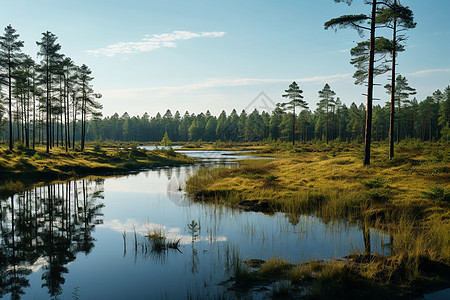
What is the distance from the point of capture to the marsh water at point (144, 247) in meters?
6.77

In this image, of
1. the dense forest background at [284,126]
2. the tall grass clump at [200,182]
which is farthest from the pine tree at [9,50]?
the dense forest background at [284,126]

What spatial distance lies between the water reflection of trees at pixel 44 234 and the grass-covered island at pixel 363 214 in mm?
5334

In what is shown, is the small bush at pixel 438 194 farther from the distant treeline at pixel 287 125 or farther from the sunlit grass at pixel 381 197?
the distant treeline at pixel 287 125

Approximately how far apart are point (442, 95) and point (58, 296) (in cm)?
11751

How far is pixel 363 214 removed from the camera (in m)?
11.5

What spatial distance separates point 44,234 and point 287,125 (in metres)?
100

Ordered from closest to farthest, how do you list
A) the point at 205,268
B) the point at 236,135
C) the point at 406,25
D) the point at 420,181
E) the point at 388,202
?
the point at 205,268, the point at 388,202, the point at 420,181, the point at 406,25, the point at 236,135

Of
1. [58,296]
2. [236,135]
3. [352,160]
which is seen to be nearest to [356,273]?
[58,296]

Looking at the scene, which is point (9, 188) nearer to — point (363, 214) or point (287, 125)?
point (363, 214)

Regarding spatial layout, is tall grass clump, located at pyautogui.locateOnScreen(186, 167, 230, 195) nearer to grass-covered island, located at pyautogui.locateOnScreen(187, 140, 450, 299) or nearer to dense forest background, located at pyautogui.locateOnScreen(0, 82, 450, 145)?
grass-covered island, located at pyautogui.locateOnScreen(187, 140, 450, 299)

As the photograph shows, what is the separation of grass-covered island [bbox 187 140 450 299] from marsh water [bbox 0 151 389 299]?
66 cm

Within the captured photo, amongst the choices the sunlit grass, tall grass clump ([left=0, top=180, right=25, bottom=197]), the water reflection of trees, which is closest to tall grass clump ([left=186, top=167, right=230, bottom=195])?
the sunlit grass

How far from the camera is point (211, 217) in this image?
12.6m

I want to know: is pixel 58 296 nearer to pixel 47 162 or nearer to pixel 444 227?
pixel 444 227
